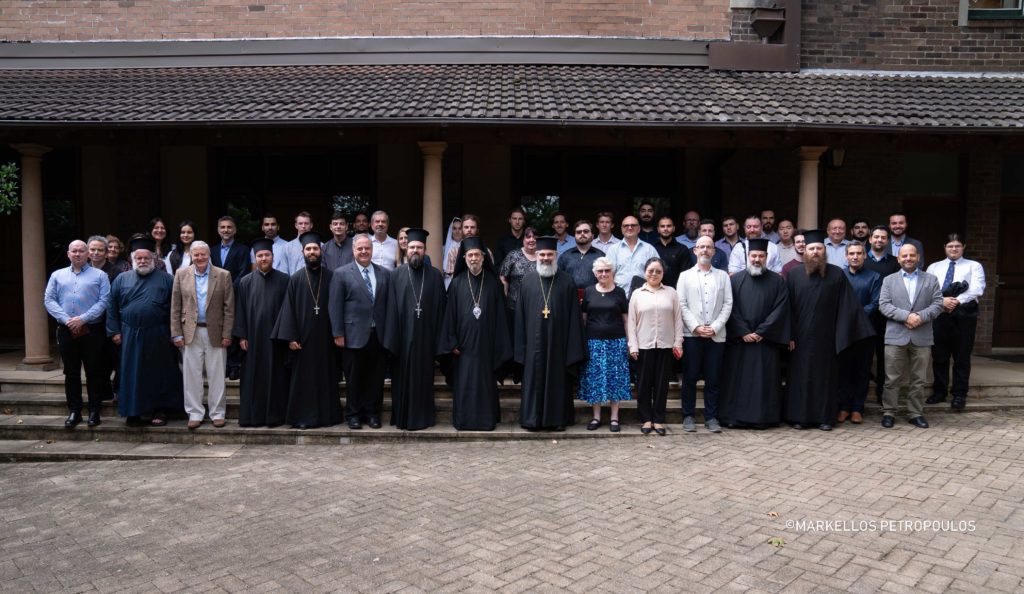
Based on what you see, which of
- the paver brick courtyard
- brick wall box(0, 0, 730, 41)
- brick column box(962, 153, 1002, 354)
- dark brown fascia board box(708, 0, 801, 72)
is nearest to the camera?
the paver brick courtyard

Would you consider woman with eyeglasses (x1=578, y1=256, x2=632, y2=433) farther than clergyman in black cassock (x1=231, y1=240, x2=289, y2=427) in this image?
No

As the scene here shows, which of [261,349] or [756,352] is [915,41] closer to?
[756,352]

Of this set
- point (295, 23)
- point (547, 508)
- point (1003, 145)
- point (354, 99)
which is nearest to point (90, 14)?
point (295, 23)

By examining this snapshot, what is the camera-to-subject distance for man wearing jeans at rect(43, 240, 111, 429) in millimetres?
7160

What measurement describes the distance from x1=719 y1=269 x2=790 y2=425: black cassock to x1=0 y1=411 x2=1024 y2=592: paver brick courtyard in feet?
1.42

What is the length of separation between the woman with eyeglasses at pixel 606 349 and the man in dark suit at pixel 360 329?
2078 millimetres

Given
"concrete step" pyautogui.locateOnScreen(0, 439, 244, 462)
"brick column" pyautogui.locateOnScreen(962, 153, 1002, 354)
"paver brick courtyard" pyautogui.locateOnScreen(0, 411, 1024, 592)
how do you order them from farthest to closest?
"brick column" pyautogui.locateOnScreen(962, 153, 1002, 354)
"concrete step" pyautogui.locateOnScreen(0, 439, 244, 462)
"paver brick courtyard" pyautogui.locateOnScreen(0, 411, 1024, 592)

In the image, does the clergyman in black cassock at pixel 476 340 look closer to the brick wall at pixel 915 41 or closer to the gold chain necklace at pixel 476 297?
the gold chain necklace at pixel 476 297

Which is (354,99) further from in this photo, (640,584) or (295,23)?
(640,584)

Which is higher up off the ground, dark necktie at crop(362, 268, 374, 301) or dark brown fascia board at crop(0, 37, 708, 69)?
dark brown fascia board at crop(0, 37, 708, 69)

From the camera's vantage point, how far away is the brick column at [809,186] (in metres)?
8.99

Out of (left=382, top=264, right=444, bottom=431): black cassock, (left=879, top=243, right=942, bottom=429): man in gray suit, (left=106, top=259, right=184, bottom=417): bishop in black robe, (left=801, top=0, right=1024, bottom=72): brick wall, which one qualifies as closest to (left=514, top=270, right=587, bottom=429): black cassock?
(left=382, top=264, right=444, bottom=431): black cassock

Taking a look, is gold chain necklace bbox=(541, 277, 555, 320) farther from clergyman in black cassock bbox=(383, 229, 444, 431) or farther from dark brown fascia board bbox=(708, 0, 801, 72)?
dark brown fascia board bbox=(708, 0, 801, 72)

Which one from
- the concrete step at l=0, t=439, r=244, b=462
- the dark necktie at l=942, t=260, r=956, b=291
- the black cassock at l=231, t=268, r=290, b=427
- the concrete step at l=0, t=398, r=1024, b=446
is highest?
the dark necktie at l=942, t=260, r=956, b=291
